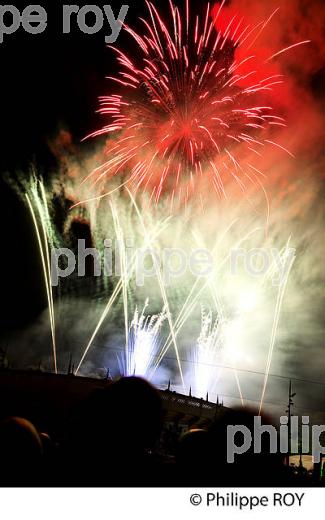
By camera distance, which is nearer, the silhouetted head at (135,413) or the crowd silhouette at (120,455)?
the crowd silhouette at (120,455)

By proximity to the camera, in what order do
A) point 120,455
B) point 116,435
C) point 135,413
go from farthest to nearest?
point 135,413, point 116,435, point 120,455

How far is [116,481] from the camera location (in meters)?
3.02

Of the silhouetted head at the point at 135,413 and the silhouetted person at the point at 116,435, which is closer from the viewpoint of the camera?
the silhouetted person at the point at 116,435

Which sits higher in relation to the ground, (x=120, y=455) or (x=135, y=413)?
(x=135, y=413)

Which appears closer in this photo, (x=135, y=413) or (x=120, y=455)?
(x=120, y=455)

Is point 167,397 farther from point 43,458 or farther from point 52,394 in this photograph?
point 43,458

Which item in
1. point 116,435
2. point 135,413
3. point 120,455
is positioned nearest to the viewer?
point 120,455

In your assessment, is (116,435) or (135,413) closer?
(116,435)

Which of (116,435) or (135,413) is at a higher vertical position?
(135,413)

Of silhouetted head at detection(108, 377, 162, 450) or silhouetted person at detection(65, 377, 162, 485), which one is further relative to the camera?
silhouetted head at detection(108, 377, 162, 450)

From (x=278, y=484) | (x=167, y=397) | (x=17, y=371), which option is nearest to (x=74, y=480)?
(x=278, y=484)

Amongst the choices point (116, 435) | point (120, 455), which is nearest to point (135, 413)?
point (116, 435)

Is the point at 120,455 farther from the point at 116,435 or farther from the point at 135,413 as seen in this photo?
the point at 135,413
